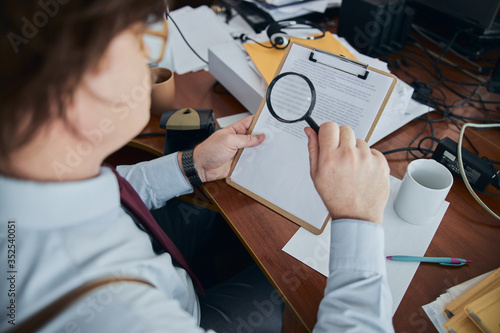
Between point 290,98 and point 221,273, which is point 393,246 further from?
point 221,273

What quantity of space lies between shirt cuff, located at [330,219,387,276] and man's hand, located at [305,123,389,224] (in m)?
0.02

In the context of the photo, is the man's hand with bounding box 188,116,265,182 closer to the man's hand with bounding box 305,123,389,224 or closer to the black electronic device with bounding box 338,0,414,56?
the man's hand with bounding box 305,123,389,224

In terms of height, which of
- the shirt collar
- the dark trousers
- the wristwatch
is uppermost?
the shirt collar

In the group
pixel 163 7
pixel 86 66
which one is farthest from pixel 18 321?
pixel 163 7

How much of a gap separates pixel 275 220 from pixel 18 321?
1.63 feet

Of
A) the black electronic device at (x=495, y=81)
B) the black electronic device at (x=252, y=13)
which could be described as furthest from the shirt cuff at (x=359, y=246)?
the black electronic device at (x=252, y=13)

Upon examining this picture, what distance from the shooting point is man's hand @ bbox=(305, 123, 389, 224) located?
611 mm

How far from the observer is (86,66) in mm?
384

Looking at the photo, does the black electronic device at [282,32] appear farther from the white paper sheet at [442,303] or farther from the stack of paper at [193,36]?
the white paper sheet at [442,303]

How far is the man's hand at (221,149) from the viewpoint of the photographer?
80 centimetres

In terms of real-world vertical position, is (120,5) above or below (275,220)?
above

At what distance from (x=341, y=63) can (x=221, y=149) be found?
342 mm

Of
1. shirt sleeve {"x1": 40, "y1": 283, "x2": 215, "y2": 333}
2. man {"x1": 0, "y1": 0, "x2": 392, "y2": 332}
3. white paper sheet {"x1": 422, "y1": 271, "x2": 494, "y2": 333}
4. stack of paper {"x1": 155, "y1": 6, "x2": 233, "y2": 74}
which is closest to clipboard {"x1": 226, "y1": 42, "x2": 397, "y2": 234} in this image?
man {"x1": 0, "y1": 0, "x2": 392, "y2": 332}

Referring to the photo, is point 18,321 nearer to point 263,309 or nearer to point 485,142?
point 263,309
